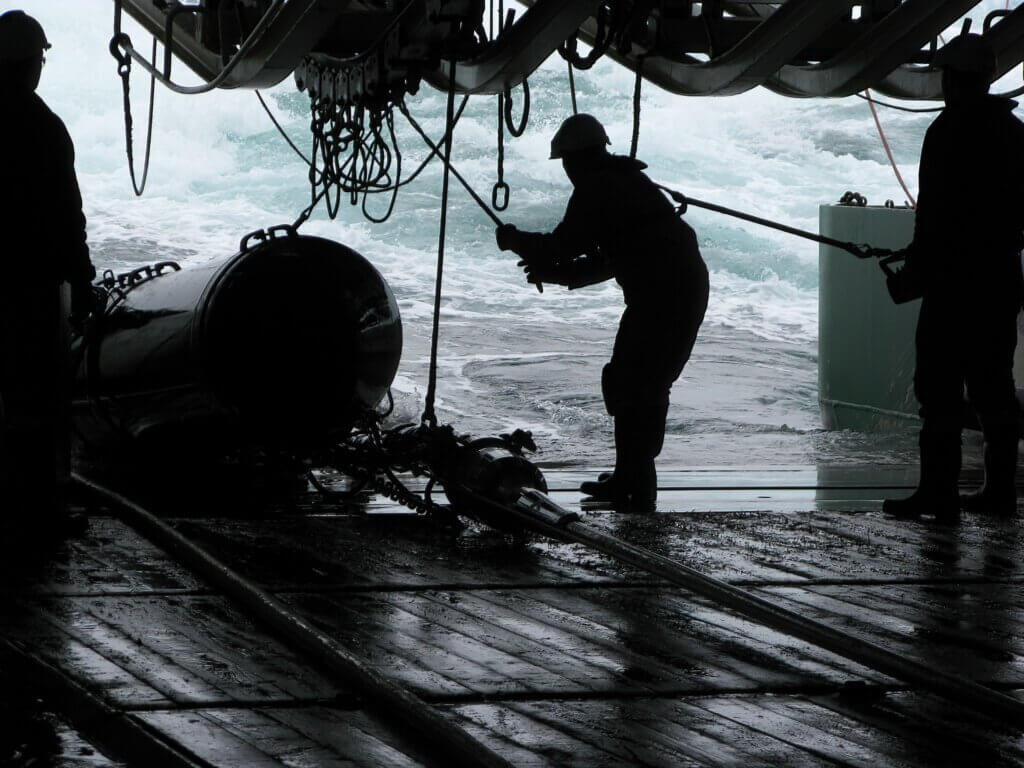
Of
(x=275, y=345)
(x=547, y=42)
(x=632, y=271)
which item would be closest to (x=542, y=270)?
(x=632, y=271)

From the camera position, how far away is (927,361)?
18.8 feet

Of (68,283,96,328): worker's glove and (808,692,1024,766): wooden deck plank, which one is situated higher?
(68,283,96,328): worker's glove

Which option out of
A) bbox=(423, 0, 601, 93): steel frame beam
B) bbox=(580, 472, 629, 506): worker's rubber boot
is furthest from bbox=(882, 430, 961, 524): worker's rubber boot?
bbox=(423, 0, 601, 93): steel frame beam

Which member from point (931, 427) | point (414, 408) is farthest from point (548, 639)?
point (414, 408)

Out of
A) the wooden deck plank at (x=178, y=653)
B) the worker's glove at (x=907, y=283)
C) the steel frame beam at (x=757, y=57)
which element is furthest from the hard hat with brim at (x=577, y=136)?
the wooden deck plank at (x=178, y=653)

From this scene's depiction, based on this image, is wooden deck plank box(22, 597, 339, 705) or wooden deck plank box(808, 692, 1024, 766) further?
wooden deck plank box(22, 597, 339, 705)

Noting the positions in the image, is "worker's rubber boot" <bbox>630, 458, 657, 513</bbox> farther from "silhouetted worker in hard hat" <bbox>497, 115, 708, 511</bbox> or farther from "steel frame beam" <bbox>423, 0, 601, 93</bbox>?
"steel frame beam" <bbox>423, 0, 601, 93</bbox>

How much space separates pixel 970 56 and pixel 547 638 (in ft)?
9.42

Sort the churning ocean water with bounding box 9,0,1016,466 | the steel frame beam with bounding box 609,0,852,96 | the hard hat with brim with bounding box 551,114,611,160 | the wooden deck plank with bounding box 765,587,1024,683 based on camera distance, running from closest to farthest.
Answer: the wooden deck plank with bounding box 765,587,1024,683 < the hard hat with brim with bounding box 551,114,611,160 < the steel frame beam with bounding box 609,0,852,96 < the churning ocean water with bounding box 9,0,1016,466

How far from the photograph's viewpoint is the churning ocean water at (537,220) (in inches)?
793

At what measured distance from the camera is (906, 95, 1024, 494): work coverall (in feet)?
18.2

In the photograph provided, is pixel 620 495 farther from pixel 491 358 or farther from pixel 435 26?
pixel 491 358

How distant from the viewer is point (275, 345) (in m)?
6.45

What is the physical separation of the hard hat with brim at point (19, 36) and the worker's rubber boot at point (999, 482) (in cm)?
360
